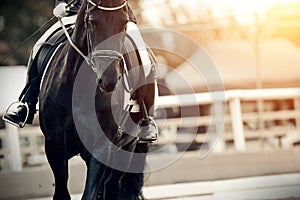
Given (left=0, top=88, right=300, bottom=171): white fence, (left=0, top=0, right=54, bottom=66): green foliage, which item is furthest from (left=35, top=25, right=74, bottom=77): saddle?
(left=0, top=88, right=300, bottom=171): white fence

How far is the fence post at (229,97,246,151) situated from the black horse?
3917 mm

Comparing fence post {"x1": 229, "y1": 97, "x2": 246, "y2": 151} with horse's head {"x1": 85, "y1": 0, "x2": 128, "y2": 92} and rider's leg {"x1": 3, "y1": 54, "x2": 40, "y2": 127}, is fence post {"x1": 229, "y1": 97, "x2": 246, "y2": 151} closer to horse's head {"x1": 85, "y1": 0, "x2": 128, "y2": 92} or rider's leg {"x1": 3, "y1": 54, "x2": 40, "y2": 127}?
rider's leg {"x1": 3, "y1": 54, "x2": 40, "y2": 127}

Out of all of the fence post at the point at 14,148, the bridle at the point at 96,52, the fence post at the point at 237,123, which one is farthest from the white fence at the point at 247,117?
the bridle at the point at 96,52

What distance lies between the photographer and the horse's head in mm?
4117

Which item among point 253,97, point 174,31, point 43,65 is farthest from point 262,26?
point 43,65

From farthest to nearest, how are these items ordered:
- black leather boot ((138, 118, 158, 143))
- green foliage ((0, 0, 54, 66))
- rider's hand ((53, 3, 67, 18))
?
green foliage ((0, 0, 54, 66)), black leather boot ((138, 118, 158, 143)), rider's hand ((53, 3, 67, 18))

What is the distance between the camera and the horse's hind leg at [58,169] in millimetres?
4887

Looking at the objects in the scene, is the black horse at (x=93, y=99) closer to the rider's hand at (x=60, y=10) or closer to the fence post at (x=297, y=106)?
the rider's hand at (x=60, y=10)

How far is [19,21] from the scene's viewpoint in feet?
24.8

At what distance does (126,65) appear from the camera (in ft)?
15.0

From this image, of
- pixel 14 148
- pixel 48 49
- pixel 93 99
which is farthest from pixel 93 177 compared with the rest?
pixel 14 148

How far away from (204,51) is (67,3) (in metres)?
5.22

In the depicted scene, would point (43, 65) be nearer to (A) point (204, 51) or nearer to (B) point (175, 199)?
(B) point (175, 199)

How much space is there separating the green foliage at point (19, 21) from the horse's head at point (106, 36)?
2285 mm
